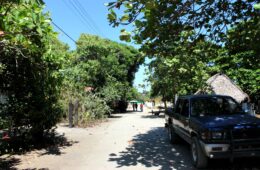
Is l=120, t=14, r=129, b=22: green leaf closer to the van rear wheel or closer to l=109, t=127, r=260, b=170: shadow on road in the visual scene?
l=109, t=127, r=260, b=170: shadow on road

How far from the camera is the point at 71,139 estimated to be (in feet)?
47.8

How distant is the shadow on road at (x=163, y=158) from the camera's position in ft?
28.2

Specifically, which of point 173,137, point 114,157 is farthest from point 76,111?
point 114,157

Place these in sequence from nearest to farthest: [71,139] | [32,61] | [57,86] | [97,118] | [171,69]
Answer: [32,61] < [57,86] < [71,139] < [97,118] < [171,69]

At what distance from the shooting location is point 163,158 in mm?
9914

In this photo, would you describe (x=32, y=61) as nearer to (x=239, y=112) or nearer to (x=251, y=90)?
(x=239, y=112)

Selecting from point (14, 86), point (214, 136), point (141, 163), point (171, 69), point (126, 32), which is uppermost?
point (171, 69)

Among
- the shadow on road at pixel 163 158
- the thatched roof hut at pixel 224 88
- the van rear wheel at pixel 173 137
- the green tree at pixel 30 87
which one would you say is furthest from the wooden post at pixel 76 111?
the thatched roof hut at pixel 224 88

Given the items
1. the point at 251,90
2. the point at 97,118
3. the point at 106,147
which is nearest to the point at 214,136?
the point at 106,147

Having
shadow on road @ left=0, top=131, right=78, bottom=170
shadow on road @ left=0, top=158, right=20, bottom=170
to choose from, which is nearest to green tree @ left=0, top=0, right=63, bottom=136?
shadow on road @ left=0, top=131, right=78, bottom=170

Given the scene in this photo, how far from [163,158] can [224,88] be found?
66.1 ft

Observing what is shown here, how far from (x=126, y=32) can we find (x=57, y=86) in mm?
6328

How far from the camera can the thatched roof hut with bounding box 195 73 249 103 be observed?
27.3 meters

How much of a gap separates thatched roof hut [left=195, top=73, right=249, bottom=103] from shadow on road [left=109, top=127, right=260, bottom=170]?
624 inches
